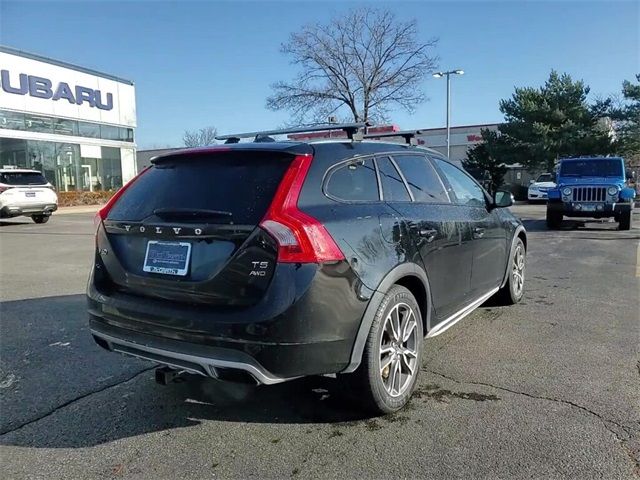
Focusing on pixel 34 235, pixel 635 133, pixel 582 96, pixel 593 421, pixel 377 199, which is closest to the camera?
pixel 593 421

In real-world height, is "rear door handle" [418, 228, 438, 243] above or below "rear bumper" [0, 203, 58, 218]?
above

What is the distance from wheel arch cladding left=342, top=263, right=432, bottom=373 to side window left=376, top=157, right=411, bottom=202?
0.50m

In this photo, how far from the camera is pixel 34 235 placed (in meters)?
13.8

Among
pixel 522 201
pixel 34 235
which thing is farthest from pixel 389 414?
pixel 522 201

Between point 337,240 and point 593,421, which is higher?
point 337,240

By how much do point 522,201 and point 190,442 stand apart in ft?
105

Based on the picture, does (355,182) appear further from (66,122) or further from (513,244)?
(66,122)

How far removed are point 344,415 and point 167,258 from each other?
144 centimetres

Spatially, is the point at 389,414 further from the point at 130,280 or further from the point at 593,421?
the point at 130,280

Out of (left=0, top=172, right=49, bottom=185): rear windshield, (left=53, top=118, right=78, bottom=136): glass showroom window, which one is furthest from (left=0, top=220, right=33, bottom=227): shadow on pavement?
(left=53, top=118, right=78, bottom=136): glass showroom window

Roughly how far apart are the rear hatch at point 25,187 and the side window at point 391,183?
1554cm

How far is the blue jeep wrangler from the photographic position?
45.5 ft

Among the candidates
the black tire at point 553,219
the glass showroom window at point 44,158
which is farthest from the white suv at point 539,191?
the glass showroom window at point 44,158

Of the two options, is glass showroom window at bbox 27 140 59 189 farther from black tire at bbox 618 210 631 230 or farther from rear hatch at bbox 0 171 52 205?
black tire at bbox 618 210 631 230
